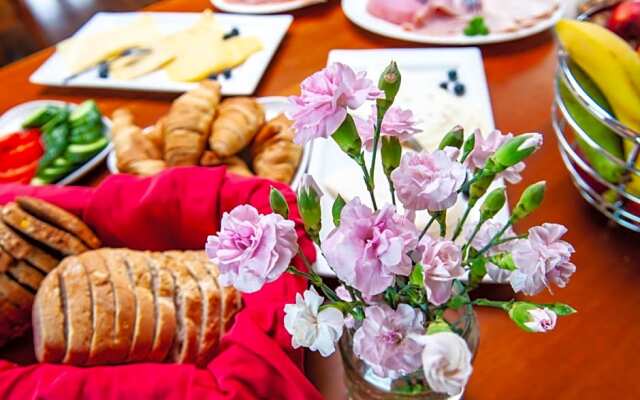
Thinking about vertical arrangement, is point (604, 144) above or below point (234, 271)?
below

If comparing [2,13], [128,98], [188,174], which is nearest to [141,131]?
[128,98]

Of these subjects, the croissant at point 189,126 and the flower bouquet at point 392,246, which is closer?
the flower bouquet at point 392,246

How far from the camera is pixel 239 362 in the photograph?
1.65ft

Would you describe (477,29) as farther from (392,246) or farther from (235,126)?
(392,246)

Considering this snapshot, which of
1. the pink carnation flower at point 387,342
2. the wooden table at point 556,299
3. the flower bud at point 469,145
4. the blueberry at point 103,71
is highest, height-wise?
the flower bud at point 469,145

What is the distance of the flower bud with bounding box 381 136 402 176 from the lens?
0.36 m

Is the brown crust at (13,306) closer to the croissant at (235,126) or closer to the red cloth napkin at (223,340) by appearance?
the red cloth napkin at (223,340)

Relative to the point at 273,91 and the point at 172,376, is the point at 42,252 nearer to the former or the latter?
the point at 172,376

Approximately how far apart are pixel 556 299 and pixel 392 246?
0.43m

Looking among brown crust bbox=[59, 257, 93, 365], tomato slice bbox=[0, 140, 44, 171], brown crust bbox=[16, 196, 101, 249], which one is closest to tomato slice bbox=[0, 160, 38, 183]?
tomato slice bbox=[0, 140, 44, 171]

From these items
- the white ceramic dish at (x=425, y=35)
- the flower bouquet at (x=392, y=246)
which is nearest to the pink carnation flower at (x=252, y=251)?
the flower bouquet at (x=392, y=246)

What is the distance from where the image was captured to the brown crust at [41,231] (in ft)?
2.12

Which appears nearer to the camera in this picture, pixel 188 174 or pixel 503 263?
pixel 503 263

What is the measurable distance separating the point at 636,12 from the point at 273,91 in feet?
1.85
